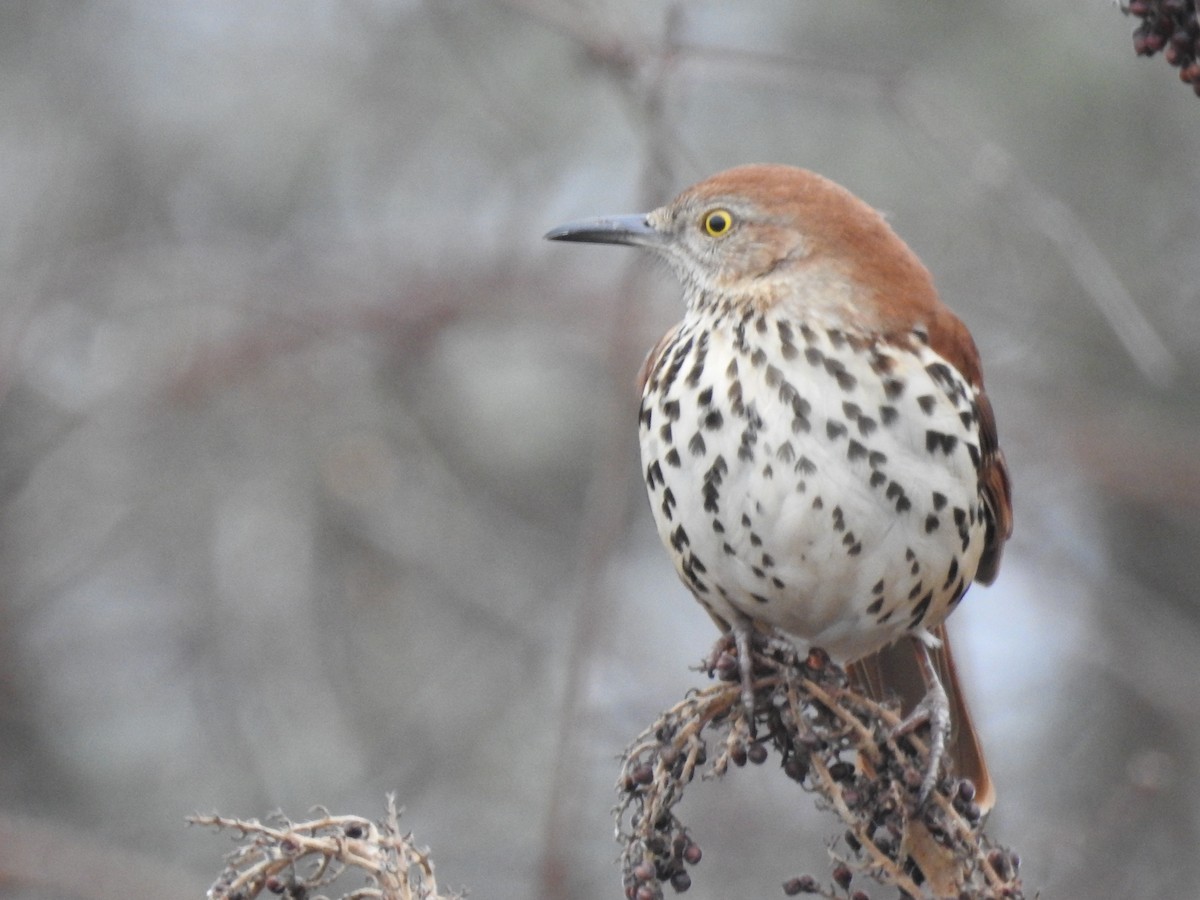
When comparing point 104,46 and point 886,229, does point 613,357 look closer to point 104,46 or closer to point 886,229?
point 886,229

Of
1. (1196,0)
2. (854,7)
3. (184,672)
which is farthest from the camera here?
(854,7)

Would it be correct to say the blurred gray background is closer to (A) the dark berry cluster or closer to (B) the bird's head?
(B) the bird's head

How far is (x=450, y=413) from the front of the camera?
6.52 m

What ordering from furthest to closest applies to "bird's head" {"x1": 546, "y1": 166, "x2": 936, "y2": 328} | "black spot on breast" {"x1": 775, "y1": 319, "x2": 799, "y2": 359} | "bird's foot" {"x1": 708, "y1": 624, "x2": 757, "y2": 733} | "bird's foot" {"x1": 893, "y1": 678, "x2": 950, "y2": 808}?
"bird's head" {"x1": 546, "y1": 166, "x2": 936, "y2": 328} < "black spot on breast" {"x1": 775, "y1": 319, "x2": 799, "y2": 359} < "bird's foot" {"x1": 708, "y1": 624, "x2": 757, "y2": 733} < "bird's foot" {"x1": 893, "y1": 678, "x2": 950, "y2": 808}

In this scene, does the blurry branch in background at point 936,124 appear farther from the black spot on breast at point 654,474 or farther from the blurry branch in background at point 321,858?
the blurry branch in background at point 321,858

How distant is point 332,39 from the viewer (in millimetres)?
6789

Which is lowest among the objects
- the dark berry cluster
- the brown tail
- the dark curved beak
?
the dark berry cluster

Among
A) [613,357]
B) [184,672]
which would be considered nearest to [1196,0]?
[613,357]

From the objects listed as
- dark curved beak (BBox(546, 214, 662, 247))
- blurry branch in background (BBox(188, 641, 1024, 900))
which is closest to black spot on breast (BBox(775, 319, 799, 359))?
dark curved beak (BBox(546, 214, 662, 247))

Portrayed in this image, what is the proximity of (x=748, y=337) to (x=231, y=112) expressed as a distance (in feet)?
12.8

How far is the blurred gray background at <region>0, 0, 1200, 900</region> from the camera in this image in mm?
5566

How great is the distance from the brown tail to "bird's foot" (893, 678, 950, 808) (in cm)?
36

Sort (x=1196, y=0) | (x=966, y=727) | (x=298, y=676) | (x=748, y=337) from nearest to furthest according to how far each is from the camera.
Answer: (x=1196, y=0), (x=748, y=337), (x=966, y=727), (x=298, y=676)

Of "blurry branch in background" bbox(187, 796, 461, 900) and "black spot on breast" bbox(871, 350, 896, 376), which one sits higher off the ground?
"black spot on breast" bbox(871, 350, 896, 376)
